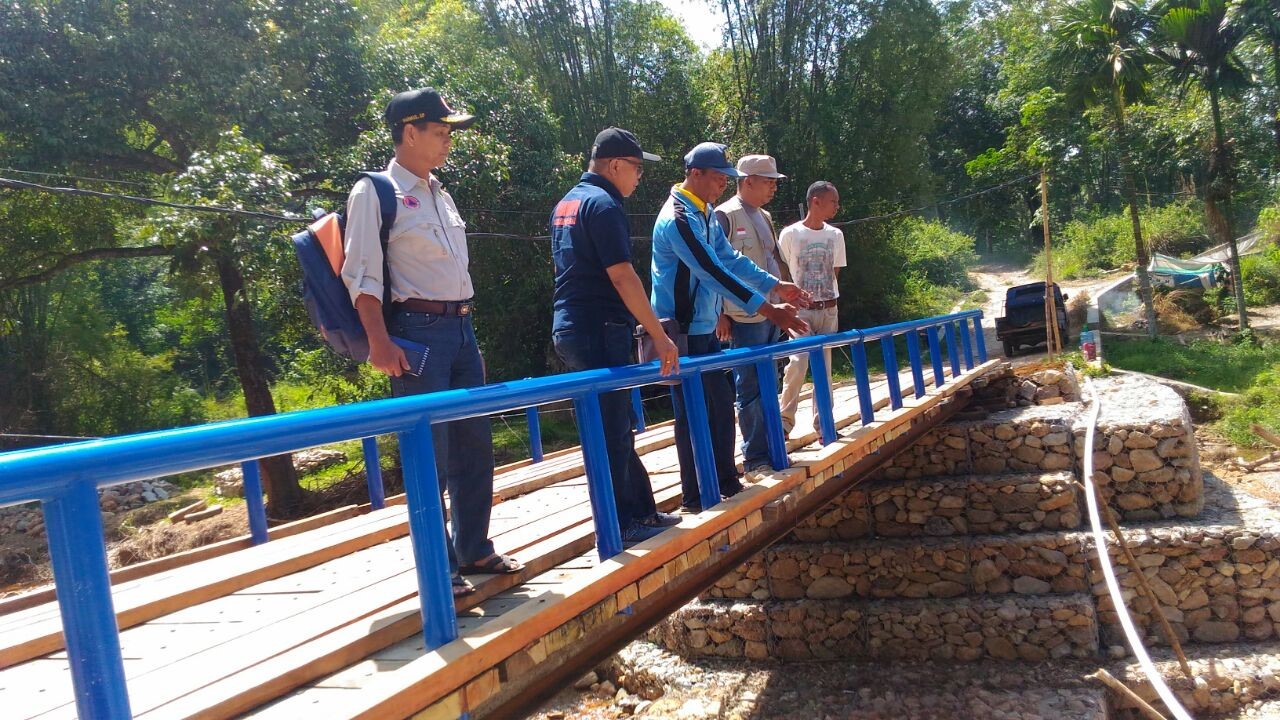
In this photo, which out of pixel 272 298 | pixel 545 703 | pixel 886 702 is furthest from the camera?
pixel 272 298

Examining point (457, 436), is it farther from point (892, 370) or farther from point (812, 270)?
point (892, 370)

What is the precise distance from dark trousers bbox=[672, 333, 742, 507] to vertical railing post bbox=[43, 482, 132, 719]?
2660 millimetres

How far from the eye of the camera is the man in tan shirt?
262cm

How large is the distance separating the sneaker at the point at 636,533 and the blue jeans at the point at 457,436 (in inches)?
25.1

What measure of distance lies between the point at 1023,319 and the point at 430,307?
62.8 feet

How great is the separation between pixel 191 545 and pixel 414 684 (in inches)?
463

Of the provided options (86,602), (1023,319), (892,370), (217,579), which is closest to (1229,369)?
(1023,319)

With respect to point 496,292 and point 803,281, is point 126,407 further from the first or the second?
point 803,281

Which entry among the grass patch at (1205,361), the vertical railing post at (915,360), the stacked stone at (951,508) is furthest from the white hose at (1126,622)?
the grass patch at (1205,361)

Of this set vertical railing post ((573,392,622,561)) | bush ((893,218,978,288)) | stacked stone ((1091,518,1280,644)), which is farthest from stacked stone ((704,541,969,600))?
bush ((893,218,978,288))

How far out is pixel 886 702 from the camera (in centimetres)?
791

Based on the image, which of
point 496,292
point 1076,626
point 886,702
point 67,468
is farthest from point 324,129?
point 67,468

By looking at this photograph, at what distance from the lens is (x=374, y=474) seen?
450 centimetres

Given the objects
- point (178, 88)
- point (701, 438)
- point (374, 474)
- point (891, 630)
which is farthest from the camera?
point (178, 88)
